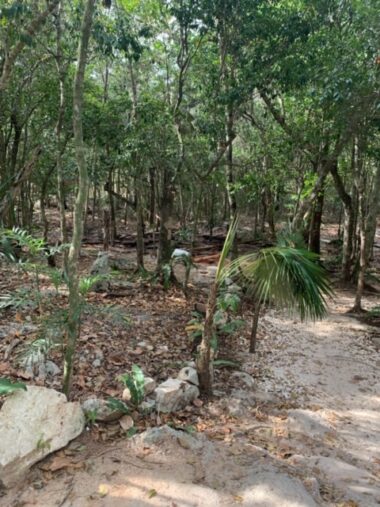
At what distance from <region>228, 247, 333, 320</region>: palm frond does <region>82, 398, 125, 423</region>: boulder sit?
1.80 m

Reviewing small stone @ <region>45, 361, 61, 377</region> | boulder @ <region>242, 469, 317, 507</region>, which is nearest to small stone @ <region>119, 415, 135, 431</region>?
small stone @ <region>45, 361, 61, 377</region>

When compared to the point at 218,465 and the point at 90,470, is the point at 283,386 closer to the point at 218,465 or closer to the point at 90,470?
the point at 218,465

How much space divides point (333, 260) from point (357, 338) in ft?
22.7

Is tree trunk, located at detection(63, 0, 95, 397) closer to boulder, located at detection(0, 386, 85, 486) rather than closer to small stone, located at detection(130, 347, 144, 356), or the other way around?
boulder, located at detection(0, 386, 85, 486)

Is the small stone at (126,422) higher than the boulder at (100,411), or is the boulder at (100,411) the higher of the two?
the boulder at (100,411)

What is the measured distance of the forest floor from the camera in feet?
9.14

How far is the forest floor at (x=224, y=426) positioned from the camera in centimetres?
279

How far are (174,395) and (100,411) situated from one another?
831 millimetres

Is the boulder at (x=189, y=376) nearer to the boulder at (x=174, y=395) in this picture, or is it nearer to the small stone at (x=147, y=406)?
the boulder at (x=174, y=395)

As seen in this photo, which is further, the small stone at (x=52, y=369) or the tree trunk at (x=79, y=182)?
the small stone at (x=52, y=369)

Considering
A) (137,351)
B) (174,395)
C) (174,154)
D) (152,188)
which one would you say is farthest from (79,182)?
(152,188)

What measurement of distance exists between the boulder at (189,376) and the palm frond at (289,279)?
1461 mm

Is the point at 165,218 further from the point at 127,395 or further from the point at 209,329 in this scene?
the point at 127,395

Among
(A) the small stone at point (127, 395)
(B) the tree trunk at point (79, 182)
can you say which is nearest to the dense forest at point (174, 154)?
(B) the tree trunk at point (79, 182)
